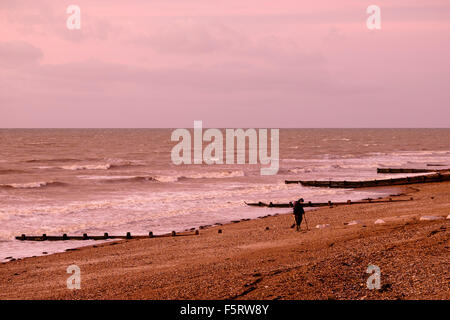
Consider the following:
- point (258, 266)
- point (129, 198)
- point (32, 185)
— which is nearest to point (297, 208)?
point (258, 266)

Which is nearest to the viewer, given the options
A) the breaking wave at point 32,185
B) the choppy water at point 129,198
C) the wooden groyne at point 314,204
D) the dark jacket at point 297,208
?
the dark jacket at point 297,208

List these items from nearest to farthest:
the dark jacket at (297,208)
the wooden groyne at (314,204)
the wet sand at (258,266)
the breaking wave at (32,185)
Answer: the wet sand at (258,266) → the dark jacket at (297,208) → the wooden groyne at (314,204) → the breaking wave at (32,185)

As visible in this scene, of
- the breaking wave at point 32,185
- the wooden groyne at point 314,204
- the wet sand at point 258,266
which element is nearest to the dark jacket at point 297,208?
the wet sand at point 258,266

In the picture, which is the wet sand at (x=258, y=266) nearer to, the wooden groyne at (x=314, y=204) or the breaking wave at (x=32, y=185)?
the wooden groyne at (x=314, y=204)

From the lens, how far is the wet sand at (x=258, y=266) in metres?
11.5

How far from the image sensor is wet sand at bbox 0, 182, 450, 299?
11516mm

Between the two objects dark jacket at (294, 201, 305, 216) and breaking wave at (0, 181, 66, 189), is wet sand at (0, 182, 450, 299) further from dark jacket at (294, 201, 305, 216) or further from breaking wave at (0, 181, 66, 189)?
breaking wave at (0, 181, 66, 189)

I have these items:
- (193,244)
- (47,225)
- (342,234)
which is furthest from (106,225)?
(342,234)

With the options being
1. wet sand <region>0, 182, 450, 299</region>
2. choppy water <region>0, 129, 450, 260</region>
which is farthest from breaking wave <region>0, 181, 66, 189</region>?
wet sand <region>0, 182, 450, 299</region>

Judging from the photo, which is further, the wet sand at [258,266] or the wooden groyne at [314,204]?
the wooden groyne at [314,204]

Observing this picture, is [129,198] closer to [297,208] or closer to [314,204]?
[314,204]

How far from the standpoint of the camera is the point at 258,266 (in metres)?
14.4

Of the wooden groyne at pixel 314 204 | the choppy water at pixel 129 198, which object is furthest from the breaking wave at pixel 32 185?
the wooden groyne at pixel 314 204

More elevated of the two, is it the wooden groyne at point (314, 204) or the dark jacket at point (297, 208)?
the dark jacket at point (297, 208)
